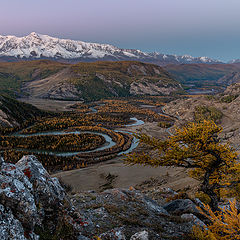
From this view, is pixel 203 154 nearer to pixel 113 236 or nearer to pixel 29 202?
pixel 113 236

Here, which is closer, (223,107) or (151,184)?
(151,184)

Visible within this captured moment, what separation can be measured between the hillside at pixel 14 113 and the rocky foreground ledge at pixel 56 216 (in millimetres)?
118099

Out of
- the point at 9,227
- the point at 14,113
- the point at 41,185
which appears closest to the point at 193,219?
the point at 41,185

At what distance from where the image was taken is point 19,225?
8.79 metres

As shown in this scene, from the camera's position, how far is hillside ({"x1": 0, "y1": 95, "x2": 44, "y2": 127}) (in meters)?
116

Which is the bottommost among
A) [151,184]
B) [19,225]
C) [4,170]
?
[151,184]

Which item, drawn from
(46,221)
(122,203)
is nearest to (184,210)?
(122,203)

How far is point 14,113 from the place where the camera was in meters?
127

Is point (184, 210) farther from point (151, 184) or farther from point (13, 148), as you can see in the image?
point (13, 148)

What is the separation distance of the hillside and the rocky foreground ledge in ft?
387

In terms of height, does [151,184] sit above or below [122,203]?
below

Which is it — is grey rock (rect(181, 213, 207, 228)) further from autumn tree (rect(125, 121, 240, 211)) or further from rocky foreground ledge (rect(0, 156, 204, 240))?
autumn tree (rect(125, 121, 240, 211))

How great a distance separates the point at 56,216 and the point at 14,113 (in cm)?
13478

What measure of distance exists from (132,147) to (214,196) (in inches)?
2916
